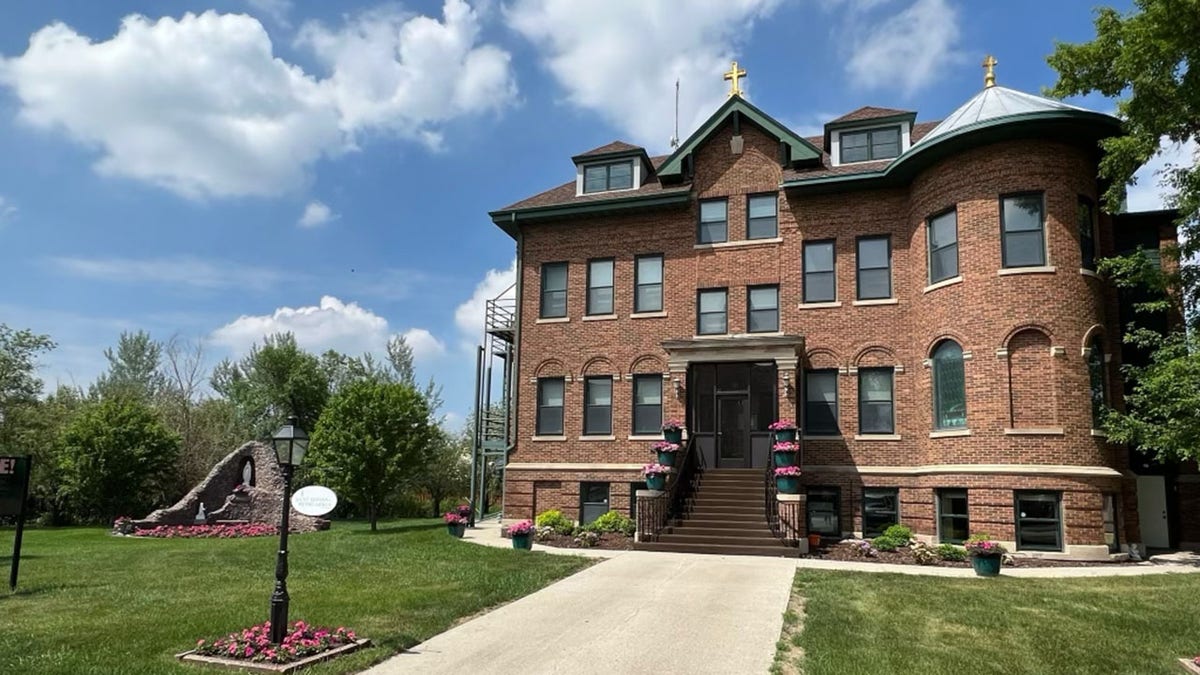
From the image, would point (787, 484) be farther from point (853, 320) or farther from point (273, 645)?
point (273, 645)

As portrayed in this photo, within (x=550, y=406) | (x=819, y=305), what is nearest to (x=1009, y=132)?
(x=819, y=305)

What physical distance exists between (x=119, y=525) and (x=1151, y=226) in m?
28.5

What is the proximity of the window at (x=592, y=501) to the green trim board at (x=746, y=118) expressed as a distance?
831cm

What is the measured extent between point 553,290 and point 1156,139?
1376cm

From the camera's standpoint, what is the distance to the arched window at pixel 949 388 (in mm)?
16828

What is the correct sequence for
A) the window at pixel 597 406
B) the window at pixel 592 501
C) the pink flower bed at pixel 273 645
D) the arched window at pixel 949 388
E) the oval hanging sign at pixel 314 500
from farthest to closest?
the window at pixel 597 406
the window at pixel 592 501
the arched window at pixel 949 388
the oval hanging sign at pixel 314 500
the pink flower bed at pixel 273 645

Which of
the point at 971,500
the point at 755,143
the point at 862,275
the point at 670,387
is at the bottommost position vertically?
the point at 971,500

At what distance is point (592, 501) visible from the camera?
20.5m

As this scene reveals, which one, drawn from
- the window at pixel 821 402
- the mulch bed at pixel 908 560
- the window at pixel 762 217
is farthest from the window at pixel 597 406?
the mulch bed at pixel 908 560

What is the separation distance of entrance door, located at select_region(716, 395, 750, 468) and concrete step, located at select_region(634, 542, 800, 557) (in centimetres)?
405

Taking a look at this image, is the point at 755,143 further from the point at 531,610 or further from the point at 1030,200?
the point at 531,610

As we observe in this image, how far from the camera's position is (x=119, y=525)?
76.6ft

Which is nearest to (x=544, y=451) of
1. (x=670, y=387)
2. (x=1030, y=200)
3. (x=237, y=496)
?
(x=670, y=387)

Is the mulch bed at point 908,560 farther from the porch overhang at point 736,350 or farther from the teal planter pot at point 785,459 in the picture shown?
the porch overhang at point 736,350
